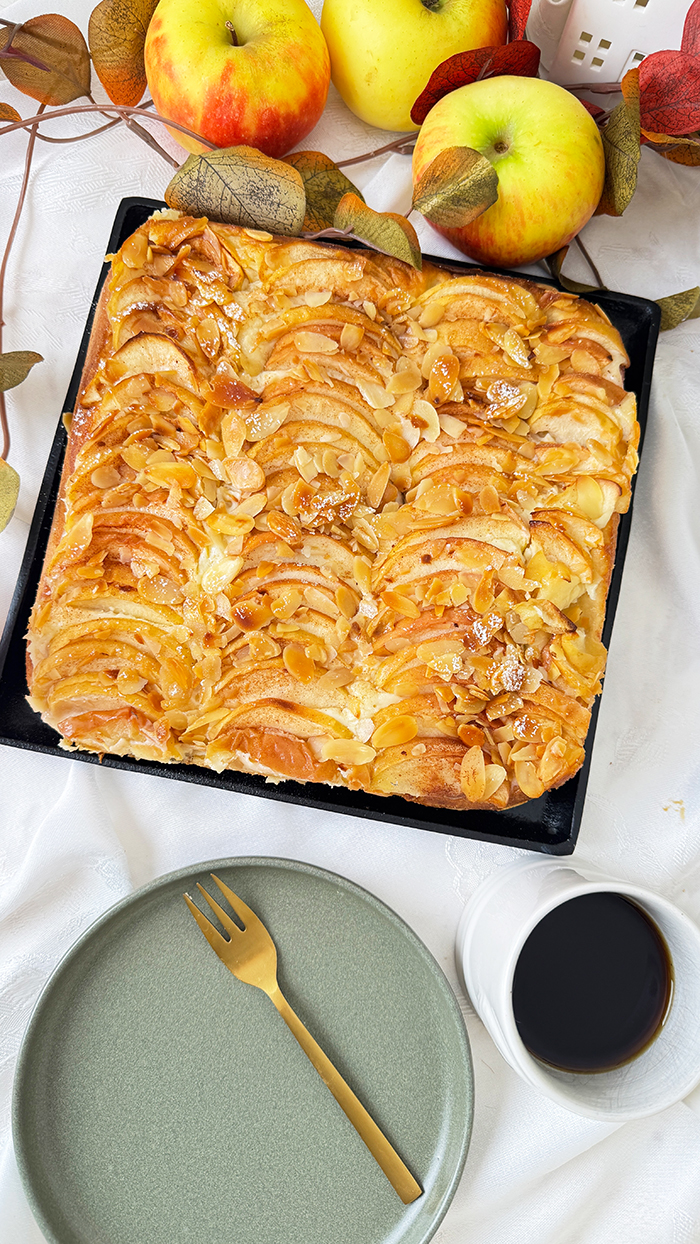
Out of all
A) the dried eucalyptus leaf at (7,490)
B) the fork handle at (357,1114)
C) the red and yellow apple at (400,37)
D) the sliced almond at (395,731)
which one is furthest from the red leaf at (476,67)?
the fork handle at (357,1114)

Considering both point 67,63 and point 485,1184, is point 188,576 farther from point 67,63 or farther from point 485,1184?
point 485,1184

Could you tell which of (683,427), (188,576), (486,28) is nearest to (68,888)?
(188,576)

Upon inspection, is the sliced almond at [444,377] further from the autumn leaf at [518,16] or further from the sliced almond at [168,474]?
the autumn leaf at [518,16]

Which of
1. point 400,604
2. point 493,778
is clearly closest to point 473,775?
point 493,778

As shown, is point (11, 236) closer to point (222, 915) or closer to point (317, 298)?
point (317, 298)

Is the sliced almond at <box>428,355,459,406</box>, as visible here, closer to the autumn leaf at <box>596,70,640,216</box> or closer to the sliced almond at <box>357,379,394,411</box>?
the sliced almond at <box>357,379,394,411</box>
